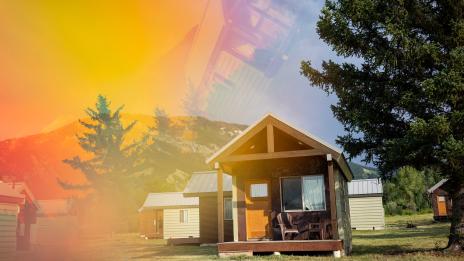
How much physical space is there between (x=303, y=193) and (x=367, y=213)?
70.3ft

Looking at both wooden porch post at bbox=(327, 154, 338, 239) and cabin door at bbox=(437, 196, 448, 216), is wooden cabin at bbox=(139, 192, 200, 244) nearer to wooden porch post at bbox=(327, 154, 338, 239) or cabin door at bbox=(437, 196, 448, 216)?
wooden porch post at bbox=(327, 154, 338, 239)

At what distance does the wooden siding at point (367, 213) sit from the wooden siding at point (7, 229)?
1059 inches

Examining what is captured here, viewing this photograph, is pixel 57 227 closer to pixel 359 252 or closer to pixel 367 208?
pixel 367 208

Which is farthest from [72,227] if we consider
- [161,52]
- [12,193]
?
[12,193]

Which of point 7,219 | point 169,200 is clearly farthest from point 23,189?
point 169,200

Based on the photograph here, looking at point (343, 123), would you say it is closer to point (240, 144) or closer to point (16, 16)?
point (240, 144)

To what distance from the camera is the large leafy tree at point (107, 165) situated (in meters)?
62.5

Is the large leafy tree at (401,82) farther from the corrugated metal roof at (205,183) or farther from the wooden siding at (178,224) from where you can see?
the wooden siding at (178,224)

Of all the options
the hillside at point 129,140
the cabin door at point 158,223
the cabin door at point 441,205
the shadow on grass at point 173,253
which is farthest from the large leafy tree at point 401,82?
the cabin door at point 441,205

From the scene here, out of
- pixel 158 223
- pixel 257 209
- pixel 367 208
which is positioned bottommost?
pixel 158 223

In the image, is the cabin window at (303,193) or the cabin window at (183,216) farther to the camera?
the cabin window at (183,216)

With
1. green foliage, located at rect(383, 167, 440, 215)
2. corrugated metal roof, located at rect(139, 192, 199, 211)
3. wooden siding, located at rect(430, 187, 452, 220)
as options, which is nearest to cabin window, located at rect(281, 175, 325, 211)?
corrugated metal roof, located at rect(139, 192, 199, 211)

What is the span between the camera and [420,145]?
1555 cm

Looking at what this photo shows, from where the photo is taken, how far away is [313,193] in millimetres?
18875
